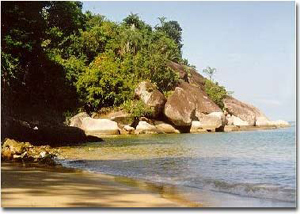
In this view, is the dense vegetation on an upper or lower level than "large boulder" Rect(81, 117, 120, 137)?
upper

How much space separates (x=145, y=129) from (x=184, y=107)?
7.98 feet

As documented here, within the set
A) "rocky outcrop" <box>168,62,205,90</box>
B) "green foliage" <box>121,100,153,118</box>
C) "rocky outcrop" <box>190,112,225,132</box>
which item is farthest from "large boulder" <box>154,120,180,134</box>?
"rocky outcrop" <box>168,62,205,90</box>

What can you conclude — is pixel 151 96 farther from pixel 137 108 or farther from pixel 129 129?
pixel 129 129

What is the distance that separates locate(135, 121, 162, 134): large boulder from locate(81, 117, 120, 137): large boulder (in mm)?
1641

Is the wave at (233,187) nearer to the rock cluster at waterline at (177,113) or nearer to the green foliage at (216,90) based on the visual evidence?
the green foliage at (216,90)

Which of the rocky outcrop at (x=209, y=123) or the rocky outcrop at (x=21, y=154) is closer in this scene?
the rocky outcrop at (x=21, y=154)

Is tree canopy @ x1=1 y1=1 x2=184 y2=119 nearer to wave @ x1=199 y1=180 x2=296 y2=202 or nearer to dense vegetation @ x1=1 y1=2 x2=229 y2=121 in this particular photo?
dense vegetation @ x1=1 y1=2 x2=229 y2=121

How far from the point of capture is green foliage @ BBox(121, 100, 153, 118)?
71.3ft

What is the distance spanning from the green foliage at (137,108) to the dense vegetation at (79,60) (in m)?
0.06

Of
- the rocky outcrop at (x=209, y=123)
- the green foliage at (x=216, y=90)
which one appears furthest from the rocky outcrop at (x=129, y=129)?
the green foliage at (x=216, y=90)

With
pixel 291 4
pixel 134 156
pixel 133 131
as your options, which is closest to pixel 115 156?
pixel 134 156

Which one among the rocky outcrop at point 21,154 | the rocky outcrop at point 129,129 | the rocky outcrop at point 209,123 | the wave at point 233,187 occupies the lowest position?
the wave at point 233,187

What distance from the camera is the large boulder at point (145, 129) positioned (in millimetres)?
20844

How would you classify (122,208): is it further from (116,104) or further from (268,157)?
(116,104)
